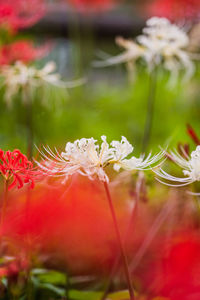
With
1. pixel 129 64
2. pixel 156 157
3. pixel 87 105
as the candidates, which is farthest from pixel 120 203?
pixel 87 105

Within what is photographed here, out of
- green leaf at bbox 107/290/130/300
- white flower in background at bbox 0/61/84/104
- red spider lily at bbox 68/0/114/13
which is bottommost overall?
green leaf at bbox 107/290/130/300

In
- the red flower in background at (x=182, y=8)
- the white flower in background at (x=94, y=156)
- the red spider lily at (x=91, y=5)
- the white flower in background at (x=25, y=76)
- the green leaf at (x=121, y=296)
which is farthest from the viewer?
the red spider lily at (x=91, y=5)

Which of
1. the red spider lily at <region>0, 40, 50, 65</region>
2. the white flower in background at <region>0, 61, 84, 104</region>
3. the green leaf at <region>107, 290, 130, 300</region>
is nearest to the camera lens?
the green leaf at <region>107, 290, 130, 300</region>

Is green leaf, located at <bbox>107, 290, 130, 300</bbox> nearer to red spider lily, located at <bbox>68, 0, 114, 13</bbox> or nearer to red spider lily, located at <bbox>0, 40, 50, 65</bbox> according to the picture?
red spider lily, located at <bbox>0, 40, 50, 65</bbox>

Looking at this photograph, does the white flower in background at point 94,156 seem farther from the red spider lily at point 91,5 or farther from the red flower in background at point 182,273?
the red spider lily at point 91,5

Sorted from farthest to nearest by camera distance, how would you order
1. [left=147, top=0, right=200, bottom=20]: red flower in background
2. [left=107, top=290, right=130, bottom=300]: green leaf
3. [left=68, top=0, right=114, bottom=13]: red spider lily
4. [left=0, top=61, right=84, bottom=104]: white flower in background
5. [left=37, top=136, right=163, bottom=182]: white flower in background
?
[left=68, top=0, right=114, bottom=13]: red spider lily → [left=147, top=0, right=200, bottom=20]: red flower in background → [left=0, top=61, right=84, bottom=104]: white flower in background → [left=107, top=290, right=130, bottom=300]: green leaf → [left=37, top=136, right=163, bottom=182]: white flower in background

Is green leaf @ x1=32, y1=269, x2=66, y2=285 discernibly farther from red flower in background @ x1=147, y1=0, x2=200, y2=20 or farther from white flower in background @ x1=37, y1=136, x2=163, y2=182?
red flower in background @ x1=147, y1=0, x2=200, y2=20

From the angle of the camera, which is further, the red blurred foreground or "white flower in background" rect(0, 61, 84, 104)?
"white flower in background" rect(0, 61, 84, 104)

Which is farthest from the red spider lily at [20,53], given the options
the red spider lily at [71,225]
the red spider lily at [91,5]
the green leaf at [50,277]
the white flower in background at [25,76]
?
the red spider lily at [91,5]

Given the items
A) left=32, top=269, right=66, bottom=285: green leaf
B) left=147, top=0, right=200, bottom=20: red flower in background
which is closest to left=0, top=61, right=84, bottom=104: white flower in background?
left=32, top=269, right=66, bottom=285: green leaf

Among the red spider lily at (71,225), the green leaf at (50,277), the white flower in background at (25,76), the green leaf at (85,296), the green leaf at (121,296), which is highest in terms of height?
the white flower in background at (25,76)

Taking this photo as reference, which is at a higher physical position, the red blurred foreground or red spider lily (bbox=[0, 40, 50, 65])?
red spider lily (bbox=[0, 40, 50, 65])
